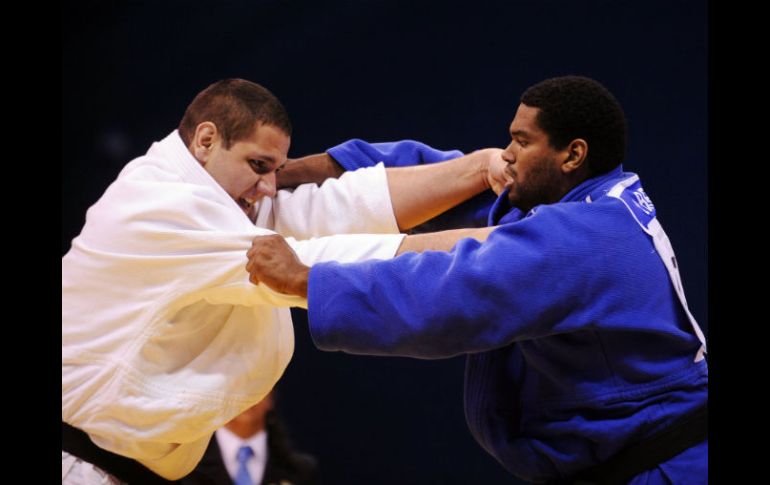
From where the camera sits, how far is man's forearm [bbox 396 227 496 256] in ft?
6.72

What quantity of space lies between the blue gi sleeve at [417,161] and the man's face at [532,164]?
298mm

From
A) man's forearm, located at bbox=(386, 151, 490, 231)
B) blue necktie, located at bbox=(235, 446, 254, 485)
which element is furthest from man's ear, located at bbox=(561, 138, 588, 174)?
blue necktie, located at bbox=(235, 446, 254, 485)

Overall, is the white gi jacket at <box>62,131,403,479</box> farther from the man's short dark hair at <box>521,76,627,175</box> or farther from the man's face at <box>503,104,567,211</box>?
the man's short dark hair at <box>521,76,627,175</box>

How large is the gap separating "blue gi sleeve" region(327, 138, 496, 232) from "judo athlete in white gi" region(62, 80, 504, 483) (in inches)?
12.3

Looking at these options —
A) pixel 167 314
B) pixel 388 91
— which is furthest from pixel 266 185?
pixel 388 91

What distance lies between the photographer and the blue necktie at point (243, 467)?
10.6 feet

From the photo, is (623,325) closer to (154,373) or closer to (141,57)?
(154,373)

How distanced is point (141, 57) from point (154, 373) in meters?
1.76

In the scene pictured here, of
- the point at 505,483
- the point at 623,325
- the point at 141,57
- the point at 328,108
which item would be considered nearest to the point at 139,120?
the point at 141,57

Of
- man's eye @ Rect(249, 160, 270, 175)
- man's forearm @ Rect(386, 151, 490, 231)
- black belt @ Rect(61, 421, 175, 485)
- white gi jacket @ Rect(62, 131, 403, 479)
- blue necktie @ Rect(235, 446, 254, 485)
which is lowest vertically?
blue necktie @ Rect(235, 446, 254, 485)

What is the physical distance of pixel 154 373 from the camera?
6.70ft

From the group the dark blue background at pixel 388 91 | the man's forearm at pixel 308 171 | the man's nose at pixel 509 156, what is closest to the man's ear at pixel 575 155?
the man's nose at pixel 509 156

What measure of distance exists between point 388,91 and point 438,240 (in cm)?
144

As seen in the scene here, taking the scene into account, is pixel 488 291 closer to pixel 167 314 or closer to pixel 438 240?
pixel 438 240
